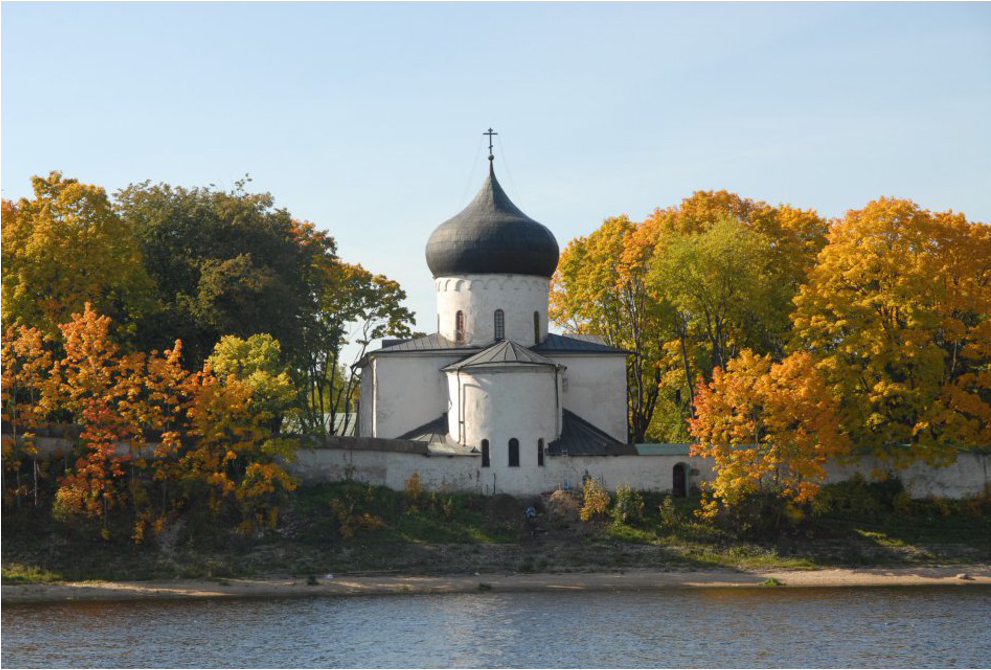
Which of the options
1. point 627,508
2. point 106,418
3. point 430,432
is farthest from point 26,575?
point 627,508

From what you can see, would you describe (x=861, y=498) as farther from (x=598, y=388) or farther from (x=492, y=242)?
(x=492, y=242)

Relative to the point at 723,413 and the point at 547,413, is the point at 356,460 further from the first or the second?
the point at 723,413

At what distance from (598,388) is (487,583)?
40.1 feet

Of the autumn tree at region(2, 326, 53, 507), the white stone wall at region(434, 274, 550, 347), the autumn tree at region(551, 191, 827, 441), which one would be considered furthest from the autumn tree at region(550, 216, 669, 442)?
the autumn tree at region(2, 326, 53, 507)

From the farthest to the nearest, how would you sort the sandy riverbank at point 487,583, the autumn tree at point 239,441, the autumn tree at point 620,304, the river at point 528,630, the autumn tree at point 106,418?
the autumn tree at point 620,304, the autumn tree at point 239,441, the autumn tree at point 106,418, the sandy riverbank at point 487,583, the river at point 528,630

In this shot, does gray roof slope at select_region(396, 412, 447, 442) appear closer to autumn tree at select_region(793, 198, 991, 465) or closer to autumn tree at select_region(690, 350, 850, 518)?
autumn tree at select_region(690, 350, 850, 518)

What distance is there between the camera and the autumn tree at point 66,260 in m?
51.8

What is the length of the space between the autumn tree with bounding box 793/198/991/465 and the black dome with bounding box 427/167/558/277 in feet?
31.1

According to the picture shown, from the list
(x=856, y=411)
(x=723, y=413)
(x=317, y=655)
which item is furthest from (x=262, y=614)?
(x=856, y=411)

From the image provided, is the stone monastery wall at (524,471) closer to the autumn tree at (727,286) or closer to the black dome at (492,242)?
the autumn tree at (727,286)

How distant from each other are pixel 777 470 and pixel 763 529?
1.88 meters

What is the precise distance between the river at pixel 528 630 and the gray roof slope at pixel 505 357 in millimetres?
9532

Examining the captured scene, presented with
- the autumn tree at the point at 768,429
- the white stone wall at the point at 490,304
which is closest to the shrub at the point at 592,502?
the autumn tree at the point at 768,429

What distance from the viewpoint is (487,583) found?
46781 mm
